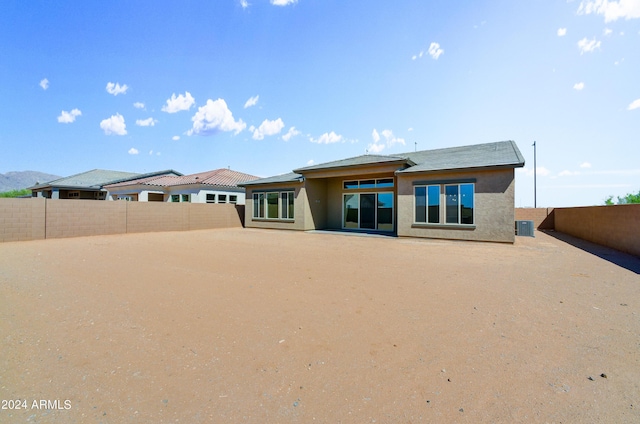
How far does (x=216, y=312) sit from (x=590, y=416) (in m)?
3.78

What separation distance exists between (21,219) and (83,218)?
2104 millimetres

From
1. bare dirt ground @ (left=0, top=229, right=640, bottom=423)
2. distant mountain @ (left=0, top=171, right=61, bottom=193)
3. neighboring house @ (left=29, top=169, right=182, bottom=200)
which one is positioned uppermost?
distant mountain @ (left=0, top=171, right=61, bottom=193)

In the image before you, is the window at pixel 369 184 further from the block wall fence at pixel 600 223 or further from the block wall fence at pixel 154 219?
the block wall fence at pixel 154 219

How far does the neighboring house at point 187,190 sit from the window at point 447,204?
15.2m

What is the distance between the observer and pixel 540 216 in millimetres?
18875

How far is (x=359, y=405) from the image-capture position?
203 centimetres

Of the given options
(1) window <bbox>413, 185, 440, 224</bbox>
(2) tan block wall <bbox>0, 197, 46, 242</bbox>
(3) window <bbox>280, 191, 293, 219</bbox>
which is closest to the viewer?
(2) tan block wall <bbox>0, 197, 46, 242</bbox>

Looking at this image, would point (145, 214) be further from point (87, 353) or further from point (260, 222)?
point (87, 353)

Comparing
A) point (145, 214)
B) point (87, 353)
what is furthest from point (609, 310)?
point (145, 214)

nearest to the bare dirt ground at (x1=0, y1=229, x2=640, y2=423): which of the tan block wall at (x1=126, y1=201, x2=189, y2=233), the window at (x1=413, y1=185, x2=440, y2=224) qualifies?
the window at (x1=413, y1=185, x2=440, y2=224)

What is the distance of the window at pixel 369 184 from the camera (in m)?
14.8

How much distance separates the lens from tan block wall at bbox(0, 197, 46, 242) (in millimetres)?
11477

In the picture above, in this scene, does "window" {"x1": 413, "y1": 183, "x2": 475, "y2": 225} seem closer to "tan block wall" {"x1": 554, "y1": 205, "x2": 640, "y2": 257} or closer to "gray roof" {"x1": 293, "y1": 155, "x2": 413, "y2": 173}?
"gray roof" {"x1": 293, "y1": 155, "x2": 413, "y2": 173}

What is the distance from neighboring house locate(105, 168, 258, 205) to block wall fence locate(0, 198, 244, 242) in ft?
11.2
